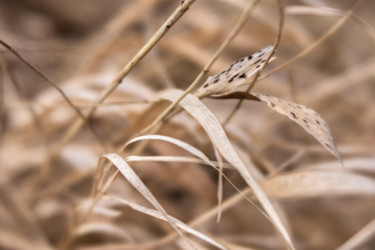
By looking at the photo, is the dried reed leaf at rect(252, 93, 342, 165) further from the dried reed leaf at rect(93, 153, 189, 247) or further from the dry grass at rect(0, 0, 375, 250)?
the dried reed leaf at rect(93, 153, 189, 247)

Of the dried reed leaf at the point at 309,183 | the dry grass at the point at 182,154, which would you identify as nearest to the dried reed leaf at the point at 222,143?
the dry grass at the point at 182,154

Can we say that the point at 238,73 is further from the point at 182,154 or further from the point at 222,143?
the point at 182,154

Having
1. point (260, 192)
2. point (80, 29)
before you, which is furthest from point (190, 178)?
point (80, 29)

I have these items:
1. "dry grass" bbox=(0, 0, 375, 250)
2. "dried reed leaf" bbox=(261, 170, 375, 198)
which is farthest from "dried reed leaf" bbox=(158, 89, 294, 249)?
"dried reed leaf" bbox=(261, 170, 375, 198)

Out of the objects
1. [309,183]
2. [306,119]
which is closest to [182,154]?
[309,183]

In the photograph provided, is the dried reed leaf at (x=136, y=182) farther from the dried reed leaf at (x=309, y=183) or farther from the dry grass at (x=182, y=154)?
the dried reed leaf at (x=309, y=183)
